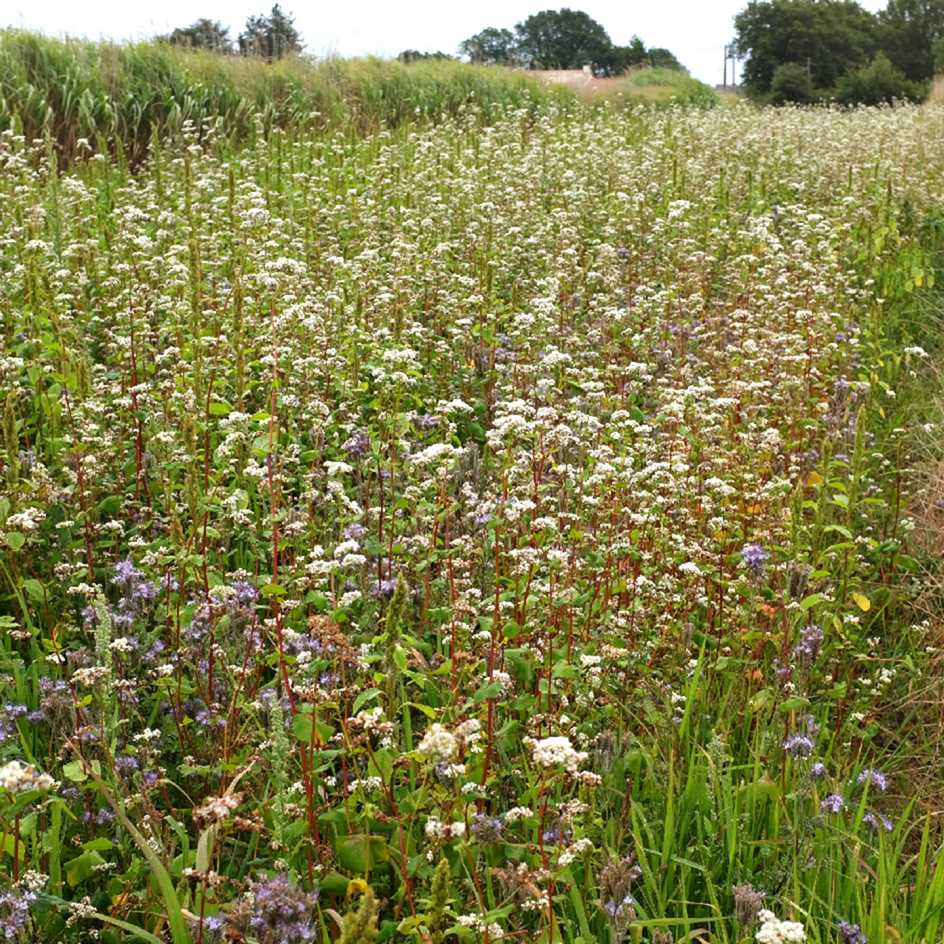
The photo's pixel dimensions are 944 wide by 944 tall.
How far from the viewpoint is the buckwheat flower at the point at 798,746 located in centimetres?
319

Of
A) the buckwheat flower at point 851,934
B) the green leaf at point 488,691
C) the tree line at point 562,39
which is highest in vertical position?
the tree line at point 562,39

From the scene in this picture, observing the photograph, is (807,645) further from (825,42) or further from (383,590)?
(825,42)

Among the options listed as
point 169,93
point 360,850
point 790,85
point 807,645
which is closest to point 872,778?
point 807,645

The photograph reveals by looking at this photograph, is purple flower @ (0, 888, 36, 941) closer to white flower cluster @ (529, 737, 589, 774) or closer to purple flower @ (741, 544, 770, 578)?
white flower cluster @ (529, 737, 589, 774)

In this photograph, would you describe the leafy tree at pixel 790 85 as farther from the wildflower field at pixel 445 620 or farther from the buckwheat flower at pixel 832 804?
the buckwheat flower at pixel 832 804

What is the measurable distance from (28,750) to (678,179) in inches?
364

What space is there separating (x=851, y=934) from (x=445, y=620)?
1.79 metres

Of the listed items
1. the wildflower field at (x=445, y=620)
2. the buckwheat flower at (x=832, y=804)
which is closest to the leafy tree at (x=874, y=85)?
the wildflower field at (x=445, y=620)

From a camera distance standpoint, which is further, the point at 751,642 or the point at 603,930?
the point at 751,642

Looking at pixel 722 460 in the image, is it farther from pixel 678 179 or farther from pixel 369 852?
pixel 678 179

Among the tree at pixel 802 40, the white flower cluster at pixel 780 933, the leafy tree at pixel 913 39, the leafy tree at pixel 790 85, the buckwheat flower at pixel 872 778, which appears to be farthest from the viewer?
the leafy tree at pixel 913 39

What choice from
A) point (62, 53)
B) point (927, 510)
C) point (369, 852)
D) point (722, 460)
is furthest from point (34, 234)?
point (62, 53)

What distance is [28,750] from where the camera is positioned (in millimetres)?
3230

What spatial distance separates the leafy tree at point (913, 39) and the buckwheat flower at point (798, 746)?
70455 mm
